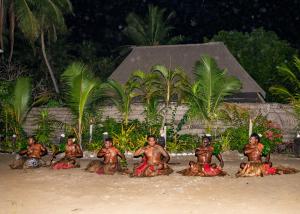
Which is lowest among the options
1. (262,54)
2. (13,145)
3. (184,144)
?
(13,145)

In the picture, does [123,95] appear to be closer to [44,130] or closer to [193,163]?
[44,130]

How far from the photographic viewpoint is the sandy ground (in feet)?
19.2

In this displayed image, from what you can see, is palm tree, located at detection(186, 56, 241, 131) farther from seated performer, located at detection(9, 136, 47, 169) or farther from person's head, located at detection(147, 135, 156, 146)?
seated performer, located at detection(9, 136, 47, 169)

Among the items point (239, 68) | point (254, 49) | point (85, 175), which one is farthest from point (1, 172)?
point (254, 49)

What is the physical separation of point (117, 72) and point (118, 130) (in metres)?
6.78

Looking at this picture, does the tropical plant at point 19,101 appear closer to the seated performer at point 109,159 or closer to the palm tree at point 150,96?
the palm tree at point 150,96

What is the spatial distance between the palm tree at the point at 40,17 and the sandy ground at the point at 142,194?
12603 mm

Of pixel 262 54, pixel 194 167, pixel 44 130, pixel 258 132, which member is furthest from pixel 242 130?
pixel 262 54

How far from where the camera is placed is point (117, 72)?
18.9 meters

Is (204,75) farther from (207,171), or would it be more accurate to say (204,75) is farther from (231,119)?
(207,171)

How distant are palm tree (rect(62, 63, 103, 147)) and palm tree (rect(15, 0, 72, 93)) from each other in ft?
31.0

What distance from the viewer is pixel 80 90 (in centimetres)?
1139

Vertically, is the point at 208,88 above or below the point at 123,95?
above

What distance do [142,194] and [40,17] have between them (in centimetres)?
1780
